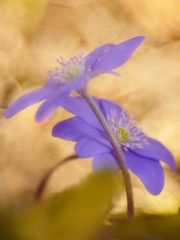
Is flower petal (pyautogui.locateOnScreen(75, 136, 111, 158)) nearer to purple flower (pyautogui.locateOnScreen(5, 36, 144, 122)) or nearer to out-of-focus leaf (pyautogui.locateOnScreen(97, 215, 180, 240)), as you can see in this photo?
purple flower (pyautogui.locateOnScreen(5, 36, 144, 122))

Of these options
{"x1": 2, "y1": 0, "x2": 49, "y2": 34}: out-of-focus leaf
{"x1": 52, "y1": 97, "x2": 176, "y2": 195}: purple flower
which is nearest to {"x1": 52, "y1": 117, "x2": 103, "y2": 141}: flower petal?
{"x1": 52, "y1": 97, "x2": 176, "y2": 195}: purple flower

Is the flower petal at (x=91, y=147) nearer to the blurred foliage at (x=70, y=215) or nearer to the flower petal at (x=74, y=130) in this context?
the flower petal at (x=74, y=130)

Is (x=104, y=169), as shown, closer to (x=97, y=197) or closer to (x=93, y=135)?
(x=97, y=197)

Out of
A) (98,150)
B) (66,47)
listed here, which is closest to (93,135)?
(98,150)

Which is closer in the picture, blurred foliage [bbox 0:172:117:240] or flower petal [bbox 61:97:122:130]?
blurred foliage [bbox 0:172:117:240]

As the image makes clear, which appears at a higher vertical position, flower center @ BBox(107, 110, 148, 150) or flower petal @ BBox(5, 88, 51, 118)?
flower petal @ BBox(5, 88, 51, 118)

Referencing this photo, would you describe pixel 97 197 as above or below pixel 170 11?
below

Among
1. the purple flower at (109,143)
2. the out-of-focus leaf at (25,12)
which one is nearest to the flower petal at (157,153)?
the purple flower at (109,143)
